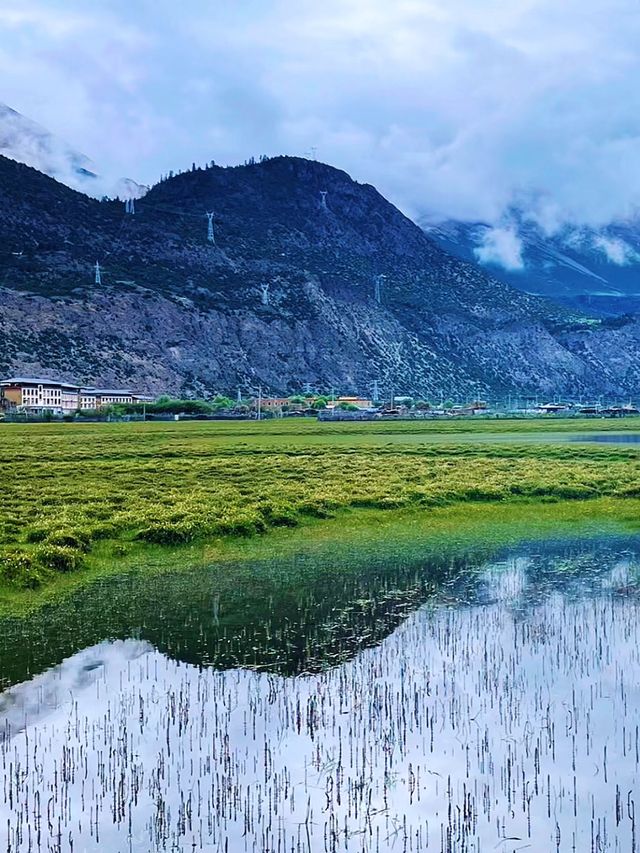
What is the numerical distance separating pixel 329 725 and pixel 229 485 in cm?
2812

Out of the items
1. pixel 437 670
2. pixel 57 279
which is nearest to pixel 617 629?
pixel 437 670

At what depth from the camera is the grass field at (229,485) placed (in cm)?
3020

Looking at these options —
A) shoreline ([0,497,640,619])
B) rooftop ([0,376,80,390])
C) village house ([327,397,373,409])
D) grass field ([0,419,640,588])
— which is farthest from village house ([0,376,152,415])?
shoreline ([0,497,640,619])

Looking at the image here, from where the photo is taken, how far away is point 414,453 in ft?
Answer: 204

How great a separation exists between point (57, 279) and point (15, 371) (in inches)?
1419

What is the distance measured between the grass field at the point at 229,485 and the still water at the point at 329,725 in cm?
618

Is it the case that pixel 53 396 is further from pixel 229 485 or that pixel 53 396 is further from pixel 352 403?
pixel 229 485

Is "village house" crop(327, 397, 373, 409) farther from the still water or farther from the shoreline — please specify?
the still water

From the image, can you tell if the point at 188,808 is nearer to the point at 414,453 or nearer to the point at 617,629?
the point at 617,629

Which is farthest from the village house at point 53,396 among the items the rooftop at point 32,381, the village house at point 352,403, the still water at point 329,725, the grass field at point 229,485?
the still water at point 329,725


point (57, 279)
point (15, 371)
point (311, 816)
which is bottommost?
point (311, 816)

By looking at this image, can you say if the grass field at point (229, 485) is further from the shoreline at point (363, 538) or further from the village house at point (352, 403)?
the village house at point (352, 403)

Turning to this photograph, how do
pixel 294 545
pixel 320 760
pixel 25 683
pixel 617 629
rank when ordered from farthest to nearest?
pixel 294 545, pixel 617 629, pixel 25 683, pixel 320 760

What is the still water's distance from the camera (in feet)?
37.0
